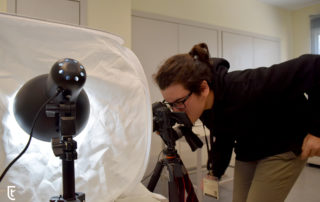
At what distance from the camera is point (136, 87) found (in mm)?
679

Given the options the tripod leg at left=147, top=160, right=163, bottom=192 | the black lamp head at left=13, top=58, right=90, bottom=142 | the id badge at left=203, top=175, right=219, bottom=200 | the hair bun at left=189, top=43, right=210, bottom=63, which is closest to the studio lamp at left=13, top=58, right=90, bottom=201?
the black lamp head at left=13, top=58, right=90, bottom=142

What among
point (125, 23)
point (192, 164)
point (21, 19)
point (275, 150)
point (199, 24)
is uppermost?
point (199, 24)

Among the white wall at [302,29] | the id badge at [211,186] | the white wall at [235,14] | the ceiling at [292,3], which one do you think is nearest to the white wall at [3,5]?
the white wall at [235,14]

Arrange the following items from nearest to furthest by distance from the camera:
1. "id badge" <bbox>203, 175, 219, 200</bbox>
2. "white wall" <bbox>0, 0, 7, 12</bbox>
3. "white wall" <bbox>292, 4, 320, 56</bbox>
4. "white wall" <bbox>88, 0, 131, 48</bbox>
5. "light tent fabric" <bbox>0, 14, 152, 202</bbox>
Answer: "light tent fabric" <bbox>0, 14, 152, 202</bbox> < "id badge" <bbox>203, 175, 219, 200</bbox> < "white wall" <bbox>0, 0, 7, 12</bbox> < "white wall" <bbox>88, 0, 131, 48</bbox> < "white wall" <bbox>292, 4, 320, 56</bbox>

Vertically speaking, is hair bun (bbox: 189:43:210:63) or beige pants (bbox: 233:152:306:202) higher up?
hair bun (bbox: 189:43:210:63)

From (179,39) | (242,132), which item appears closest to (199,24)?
(179,39)

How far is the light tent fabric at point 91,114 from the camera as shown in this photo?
524 mm

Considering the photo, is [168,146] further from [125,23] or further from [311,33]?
[311,33]

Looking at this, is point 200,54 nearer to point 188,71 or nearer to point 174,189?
point 188,71

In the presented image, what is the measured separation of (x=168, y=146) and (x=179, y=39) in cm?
272

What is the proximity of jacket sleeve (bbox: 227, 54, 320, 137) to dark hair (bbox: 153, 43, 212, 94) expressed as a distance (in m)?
0.15

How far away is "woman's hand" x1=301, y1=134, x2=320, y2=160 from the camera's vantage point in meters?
0.89

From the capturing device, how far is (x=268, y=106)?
0.94 m

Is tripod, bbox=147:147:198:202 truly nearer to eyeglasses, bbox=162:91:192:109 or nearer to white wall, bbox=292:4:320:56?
eyeglasses, bbox=162:91:192:109
